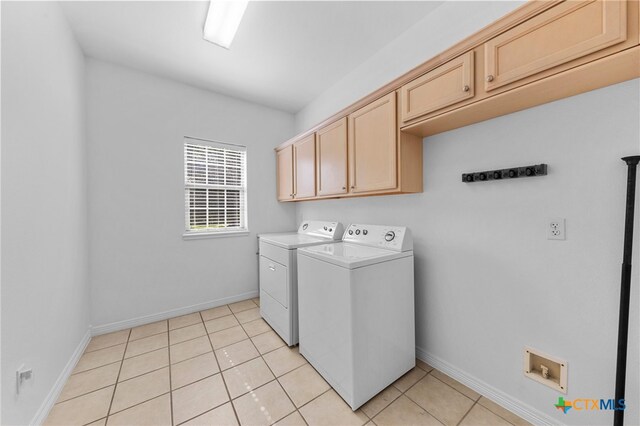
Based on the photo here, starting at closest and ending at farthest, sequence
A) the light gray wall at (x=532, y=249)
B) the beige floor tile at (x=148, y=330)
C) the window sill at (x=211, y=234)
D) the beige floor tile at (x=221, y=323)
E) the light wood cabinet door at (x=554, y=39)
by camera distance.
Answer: the light wood cabinet door at (x=554, y=39) < the light gray wall at (x=532, y=249) < the beige floor tile at (x=148, y=330) < the beige floor tile at (x=221, y=323) < the window sill at (x=211, y=234)

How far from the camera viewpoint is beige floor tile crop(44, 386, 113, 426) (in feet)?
4.66

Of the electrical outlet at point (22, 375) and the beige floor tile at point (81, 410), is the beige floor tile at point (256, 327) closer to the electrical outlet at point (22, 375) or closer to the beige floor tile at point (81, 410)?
the beige floor tile at point (81, 410)

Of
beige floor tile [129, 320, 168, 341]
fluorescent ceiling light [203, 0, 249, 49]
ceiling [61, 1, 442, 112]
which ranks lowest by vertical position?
beige floor tile [129, 320, 168, 341]

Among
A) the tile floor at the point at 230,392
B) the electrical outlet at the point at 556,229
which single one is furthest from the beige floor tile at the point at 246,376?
the electrical outlet at the point at 556,229

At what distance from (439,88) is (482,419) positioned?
2040 millimetres

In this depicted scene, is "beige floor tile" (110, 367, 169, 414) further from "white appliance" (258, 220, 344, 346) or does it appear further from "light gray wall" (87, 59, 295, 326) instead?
"light gray wall" (87, 59, 295, 326)

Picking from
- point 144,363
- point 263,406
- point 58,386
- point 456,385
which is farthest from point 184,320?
point 456,385

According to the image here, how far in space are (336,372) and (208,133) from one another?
297 cm

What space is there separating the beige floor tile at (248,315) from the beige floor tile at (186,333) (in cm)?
39

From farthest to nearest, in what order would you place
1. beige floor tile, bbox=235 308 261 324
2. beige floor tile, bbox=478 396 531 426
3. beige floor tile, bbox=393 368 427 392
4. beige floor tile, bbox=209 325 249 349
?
1. beige floor tile, bbox=235 308 261 324
2. beige floor tile, bbox=209 325 249 349
3. beige floor tile, bbox=393 368 427 392
4. beige floor tile, bbox=478 396 531 426

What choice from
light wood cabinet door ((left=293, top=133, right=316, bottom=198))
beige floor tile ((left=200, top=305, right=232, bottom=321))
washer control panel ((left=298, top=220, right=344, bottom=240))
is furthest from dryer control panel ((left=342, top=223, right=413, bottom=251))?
beige floor tile ((left=200, top=305, right=232, bottom=321))

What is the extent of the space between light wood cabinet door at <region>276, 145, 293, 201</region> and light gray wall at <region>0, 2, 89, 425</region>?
2090mm

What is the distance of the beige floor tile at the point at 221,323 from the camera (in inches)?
99.3

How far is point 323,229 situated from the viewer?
2.81 m
